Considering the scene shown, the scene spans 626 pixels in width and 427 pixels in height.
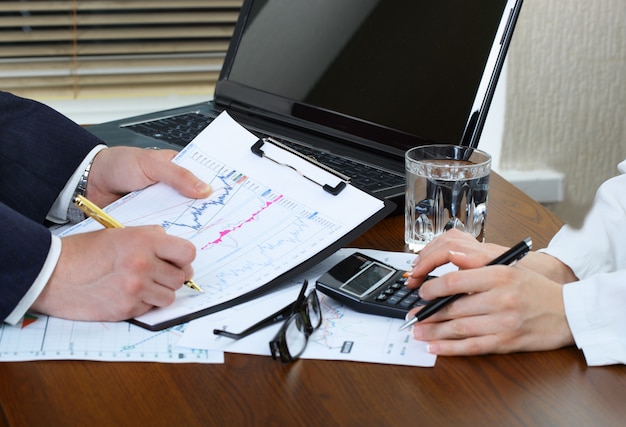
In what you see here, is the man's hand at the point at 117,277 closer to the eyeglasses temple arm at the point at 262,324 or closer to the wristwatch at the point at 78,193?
the eyeglasses temple arm at the point at 262,324

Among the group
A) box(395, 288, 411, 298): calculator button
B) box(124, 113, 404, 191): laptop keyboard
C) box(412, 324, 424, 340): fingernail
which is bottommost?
box(412, 324, 424, 340): fingernail

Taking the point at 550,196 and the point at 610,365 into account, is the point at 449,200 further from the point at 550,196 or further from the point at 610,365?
the point at 550,196

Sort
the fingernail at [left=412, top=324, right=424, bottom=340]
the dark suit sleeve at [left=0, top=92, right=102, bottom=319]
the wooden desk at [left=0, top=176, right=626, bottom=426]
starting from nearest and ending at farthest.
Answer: the wooden desk at [left=0, top=176, right=626, bottom=426]
the fingernail at [left=412, top=324, right=424, bottom=340]
the dark suit sleeve at [left=0, top=92, right=102, bottom=319]

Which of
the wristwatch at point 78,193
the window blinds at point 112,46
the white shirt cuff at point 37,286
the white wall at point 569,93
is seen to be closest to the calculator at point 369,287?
the white shirt cuff at point 37,286

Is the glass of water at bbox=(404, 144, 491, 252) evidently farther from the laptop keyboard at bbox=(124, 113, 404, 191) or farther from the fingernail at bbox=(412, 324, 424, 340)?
the fingernail at bbox=(412, 324, 424, 340)

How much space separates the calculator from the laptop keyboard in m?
0.12

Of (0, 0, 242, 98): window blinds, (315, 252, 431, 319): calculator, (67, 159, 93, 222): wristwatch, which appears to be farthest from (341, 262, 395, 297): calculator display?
(0, 0, 242, 98): window blinds

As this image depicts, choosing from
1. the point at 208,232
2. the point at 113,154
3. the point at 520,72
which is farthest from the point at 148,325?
the point at 520,72

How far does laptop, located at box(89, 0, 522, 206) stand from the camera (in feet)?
3.52

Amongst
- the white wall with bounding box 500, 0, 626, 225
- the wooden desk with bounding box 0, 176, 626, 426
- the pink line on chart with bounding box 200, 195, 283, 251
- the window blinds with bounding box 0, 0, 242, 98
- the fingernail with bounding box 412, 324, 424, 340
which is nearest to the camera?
the wooden desk with bounding box 0, 176, 626, 426

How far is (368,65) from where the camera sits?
1.22 m

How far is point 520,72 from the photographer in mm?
2031

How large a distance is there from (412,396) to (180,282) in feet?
0.84

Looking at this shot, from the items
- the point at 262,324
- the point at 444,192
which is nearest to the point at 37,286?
the point at 262,324
